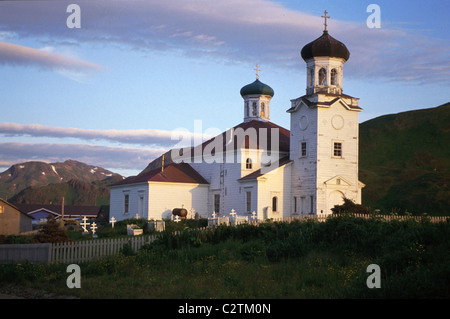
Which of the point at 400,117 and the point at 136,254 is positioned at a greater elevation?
the point at 400,117

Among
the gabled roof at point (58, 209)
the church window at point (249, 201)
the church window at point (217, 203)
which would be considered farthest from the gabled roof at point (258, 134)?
the gabled roof at point (58, 209)

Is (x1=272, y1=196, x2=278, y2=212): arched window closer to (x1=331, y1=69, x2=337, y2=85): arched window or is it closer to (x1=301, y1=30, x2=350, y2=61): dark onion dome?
(x1=331, y1=69, x2=337, y2=85): arched window

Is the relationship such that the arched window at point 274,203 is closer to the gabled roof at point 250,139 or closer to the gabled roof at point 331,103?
the gabled roof at point 250,139

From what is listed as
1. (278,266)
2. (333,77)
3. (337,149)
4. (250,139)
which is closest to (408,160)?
(250,139)

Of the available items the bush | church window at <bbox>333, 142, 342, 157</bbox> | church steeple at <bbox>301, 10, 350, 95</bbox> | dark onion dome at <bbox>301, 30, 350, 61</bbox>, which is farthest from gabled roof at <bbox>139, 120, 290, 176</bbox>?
the bush

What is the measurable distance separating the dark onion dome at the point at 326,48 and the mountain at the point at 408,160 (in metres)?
21.7

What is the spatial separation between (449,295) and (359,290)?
1.89 meters

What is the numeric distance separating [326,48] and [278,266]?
1114 inches

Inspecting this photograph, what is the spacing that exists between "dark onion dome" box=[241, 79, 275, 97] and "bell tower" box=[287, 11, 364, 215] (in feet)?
35.6

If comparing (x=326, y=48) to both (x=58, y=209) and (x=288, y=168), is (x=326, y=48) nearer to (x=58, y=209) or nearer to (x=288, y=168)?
(x=288, y=168)

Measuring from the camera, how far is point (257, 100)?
176 feet

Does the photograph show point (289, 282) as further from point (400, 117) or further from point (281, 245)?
point (400, 117)

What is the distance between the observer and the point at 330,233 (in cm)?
1967
